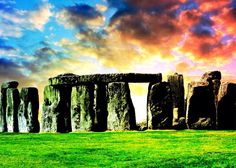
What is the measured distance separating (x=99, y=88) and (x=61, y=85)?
102 inches

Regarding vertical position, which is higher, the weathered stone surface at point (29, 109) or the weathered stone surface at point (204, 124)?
the weathered stone surface at point (29, 109)

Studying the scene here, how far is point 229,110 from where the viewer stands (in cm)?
2577

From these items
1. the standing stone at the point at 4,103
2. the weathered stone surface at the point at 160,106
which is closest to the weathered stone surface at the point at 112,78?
the weathered stone surface at the point at 160,106

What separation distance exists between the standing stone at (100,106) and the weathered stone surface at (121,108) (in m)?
0.75

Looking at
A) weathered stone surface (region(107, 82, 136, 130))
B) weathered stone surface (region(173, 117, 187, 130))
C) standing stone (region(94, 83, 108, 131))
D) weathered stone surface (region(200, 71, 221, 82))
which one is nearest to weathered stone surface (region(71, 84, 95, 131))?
standing stone (region(94, 83, 108, 131))

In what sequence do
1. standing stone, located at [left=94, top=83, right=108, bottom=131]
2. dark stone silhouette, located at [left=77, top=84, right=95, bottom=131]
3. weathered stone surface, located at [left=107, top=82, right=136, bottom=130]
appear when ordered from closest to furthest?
1. weathered stone surface, located at [left=107, top=82, right=136, bottom=130]
2. standing stone, located at [left=94, top=83, right=108, bottom=131]
3. dark stone silhouette, located at [left=77, top=84, right=95, bottom=131]

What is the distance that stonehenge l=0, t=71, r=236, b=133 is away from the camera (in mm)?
25609

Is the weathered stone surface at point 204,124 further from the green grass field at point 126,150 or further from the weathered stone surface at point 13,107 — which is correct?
the weathered stone surface at point 13,107

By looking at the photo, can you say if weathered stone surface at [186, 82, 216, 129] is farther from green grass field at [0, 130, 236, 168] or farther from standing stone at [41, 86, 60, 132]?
standing stone at [41, 86, 60, 132]

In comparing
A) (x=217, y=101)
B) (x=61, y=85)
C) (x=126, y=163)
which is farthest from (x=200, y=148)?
(x=61, y=85)

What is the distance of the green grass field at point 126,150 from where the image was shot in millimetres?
14586

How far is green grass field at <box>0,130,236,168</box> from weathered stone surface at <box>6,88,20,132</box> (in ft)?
26.2

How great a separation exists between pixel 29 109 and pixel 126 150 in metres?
13.6

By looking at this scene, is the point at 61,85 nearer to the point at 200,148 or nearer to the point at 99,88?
the point at 99,88
